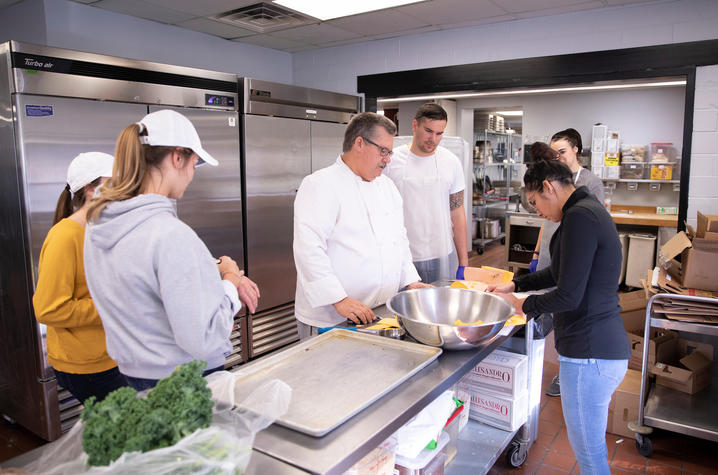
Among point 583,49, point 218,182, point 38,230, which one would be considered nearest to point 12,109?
point 38,230

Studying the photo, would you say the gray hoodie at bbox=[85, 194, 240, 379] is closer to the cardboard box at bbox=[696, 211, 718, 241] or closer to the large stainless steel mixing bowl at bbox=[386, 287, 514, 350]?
the large stainless steel mixing bowl at bbox=[386, 287, 514, 350]

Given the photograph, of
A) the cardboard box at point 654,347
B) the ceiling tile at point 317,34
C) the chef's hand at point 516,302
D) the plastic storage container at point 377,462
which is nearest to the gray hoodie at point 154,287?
the plastic storage container at point 377,462

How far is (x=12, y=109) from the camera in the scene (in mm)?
2711

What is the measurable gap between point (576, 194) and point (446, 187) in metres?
1.40

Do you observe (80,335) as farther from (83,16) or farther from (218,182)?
(83,16)

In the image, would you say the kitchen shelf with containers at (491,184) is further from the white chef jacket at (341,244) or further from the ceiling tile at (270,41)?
the white chef jacket at (341,244)

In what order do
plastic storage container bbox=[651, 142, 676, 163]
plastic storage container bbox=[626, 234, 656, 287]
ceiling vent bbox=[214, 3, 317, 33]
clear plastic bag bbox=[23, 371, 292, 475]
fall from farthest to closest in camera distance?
plastic storage container bbox=[651, 142, 676, 163]
plastic storage container bbox=[626, 234, 656, 287]
ceiling vent bbox=[214, 3, 317, 33]
clear plastic bag bbox=[23, 371, 292, 475]

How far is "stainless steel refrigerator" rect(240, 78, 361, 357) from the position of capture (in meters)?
4.03

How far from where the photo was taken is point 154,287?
1.32 metres

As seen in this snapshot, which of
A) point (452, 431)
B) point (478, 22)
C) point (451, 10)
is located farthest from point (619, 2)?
point (452, 431)

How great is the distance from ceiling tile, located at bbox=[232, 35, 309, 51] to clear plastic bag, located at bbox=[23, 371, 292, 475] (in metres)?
4.25

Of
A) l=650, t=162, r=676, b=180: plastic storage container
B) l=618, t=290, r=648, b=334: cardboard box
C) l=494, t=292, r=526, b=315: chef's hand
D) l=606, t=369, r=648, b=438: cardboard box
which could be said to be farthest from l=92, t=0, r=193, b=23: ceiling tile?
l=650, t=162, r=676, b=180: plastic storage container

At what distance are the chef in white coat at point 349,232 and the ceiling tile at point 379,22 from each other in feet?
6.46

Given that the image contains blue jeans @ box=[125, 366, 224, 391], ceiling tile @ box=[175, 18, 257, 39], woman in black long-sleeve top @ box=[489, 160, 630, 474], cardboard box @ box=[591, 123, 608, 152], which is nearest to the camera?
blue jeans @ box=[125, 366, 224, 391]
